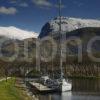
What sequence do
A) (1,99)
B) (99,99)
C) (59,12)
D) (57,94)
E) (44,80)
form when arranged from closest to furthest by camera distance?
(1,99)
(99,99)
(57,94)
(59,12)
(44,80)

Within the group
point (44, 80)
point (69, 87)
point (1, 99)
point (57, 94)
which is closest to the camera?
point (1, 99)

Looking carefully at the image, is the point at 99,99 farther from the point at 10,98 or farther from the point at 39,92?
the point at 10,98

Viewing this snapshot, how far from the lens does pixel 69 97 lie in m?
108

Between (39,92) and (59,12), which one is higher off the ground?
(59,12)

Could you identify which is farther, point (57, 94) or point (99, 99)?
point (57, 94)

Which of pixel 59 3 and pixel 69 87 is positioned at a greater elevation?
pixel 59 3

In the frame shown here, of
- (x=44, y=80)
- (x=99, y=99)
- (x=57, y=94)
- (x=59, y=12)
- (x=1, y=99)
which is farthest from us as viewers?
(x=44, y=80)

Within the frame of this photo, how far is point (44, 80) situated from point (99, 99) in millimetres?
45521

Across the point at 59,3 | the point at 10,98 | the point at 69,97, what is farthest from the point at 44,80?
the point at 10,98

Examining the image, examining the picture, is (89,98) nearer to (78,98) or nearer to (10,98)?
(78,98)

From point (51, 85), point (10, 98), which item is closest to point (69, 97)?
point (51, 85)

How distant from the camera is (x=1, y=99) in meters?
76.1

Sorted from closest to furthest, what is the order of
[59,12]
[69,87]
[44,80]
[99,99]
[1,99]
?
[1,99]
[99,99]
[69,87]
[59,12]
[44,80]

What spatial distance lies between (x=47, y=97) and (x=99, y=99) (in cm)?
1423
